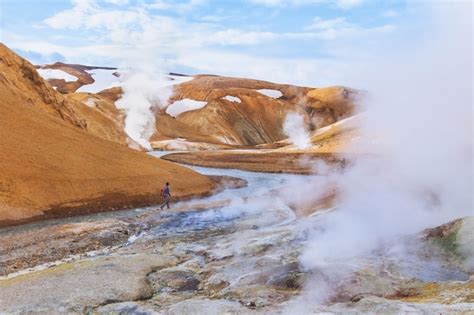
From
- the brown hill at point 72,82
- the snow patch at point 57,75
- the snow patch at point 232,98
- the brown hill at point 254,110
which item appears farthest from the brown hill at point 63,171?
the snow patch at point 57,75

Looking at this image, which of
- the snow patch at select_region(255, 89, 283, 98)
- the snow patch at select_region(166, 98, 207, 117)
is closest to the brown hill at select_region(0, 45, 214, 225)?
the snow patch at select_region(166, 98, 207, 117)

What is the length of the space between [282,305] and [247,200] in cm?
2277

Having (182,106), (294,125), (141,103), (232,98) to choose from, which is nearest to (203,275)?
(141,103)

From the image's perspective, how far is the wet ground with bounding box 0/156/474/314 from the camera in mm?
13086

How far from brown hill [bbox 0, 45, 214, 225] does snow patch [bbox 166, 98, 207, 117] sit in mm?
83802

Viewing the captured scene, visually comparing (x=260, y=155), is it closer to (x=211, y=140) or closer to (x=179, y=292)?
(x=211, y=140)

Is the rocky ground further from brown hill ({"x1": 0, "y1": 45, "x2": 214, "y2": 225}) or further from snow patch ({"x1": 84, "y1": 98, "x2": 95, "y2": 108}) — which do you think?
snow patch ({"x1": 84, "y1": 98, "x2": 95, "y2": 108})

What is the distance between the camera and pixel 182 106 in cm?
13088

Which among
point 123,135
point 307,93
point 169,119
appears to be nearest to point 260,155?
point 123,135

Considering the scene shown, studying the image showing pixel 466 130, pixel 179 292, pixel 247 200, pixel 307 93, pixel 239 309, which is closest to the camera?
pixel 239 309

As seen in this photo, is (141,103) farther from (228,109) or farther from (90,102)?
(228,109)

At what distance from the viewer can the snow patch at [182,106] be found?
12812 centimetres

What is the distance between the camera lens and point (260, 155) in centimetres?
7688

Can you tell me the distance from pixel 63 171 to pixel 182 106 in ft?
325
